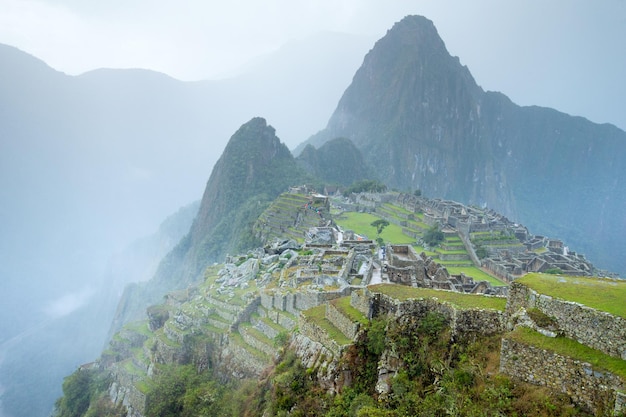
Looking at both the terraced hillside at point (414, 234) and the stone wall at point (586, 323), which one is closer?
the stone wall at point (586, 323)

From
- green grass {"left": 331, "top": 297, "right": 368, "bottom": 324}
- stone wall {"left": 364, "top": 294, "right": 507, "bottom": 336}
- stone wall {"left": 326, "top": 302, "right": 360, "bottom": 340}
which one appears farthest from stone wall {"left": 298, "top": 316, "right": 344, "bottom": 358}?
stone wall {"left": 364, "top": 294, "right": 507, "bottom": 336}

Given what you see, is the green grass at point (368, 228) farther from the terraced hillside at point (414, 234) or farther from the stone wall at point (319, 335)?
the stone wall at point (319, 335)

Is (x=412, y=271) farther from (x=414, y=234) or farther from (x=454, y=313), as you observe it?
(x=414, y=234)

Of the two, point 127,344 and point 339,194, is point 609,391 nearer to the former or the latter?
point 127,344

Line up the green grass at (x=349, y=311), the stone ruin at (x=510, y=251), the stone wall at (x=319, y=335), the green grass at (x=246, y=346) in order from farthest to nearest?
the stone ruin at (x=510, y=251)
the green grass at (x=246, y=346)
the green grass at (x=349, y=311)
the stone wall at (x=319, y=335)

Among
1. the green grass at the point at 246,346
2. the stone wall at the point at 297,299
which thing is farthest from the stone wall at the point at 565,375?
the green grass at the point at 246,346

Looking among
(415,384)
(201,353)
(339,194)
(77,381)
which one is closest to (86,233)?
(339,194)

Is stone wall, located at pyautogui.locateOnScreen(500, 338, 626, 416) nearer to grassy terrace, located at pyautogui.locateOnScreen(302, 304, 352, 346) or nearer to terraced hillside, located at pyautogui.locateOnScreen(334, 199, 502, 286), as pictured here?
grassy terrace, located at pyautogui.locateOnScreen(302, 304, 352, 346)
